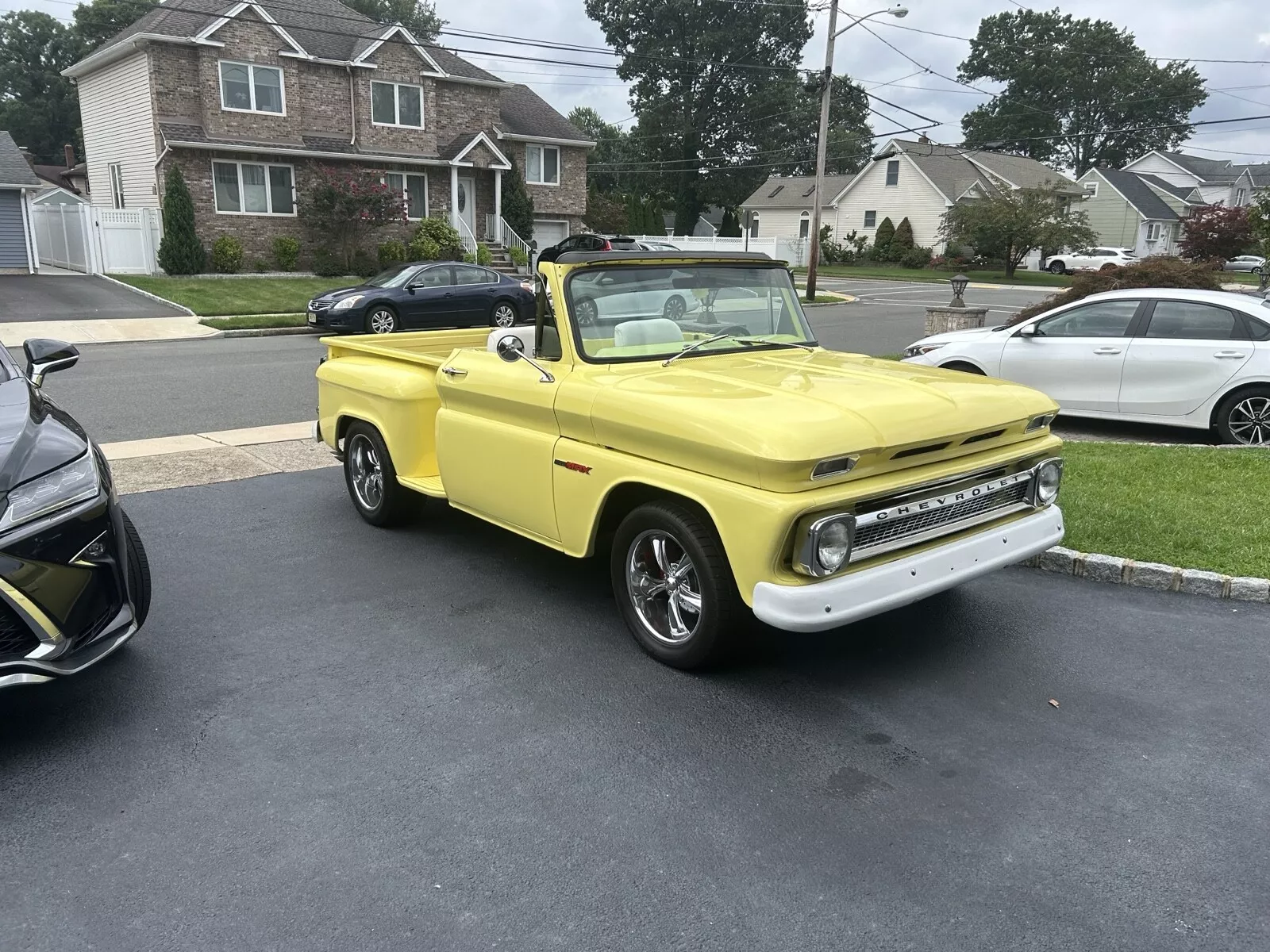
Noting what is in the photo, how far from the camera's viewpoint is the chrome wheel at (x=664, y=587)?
427cm

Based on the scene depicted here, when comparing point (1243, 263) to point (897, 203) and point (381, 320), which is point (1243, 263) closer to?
point (897, 203)

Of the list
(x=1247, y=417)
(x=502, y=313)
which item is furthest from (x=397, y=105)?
(x=1247, y=417)

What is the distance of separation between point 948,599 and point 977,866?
244cm

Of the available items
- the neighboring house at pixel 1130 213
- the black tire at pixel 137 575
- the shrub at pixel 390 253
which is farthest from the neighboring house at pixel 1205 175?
the black tire at pixel 137 575

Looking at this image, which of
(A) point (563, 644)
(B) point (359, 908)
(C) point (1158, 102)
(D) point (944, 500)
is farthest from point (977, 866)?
(C) point (1158, 102)

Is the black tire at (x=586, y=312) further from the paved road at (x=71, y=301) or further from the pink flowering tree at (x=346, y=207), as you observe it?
the pink flowering tree at (x=346, y=207)

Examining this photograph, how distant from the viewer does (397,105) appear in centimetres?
3100

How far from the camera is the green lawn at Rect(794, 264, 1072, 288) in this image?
1686 inches

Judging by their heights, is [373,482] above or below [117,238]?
below

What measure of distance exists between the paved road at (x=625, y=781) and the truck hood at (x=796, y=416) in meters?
1.05

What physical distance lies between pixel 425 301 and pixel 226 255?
11.9m

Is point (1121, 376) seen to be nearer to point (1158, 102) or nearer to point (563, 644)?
point (563, 644)

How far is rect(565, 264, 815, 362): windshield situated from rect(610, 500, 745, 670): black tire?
0.99 meters

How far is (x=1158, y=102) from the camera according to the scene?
80000mm
